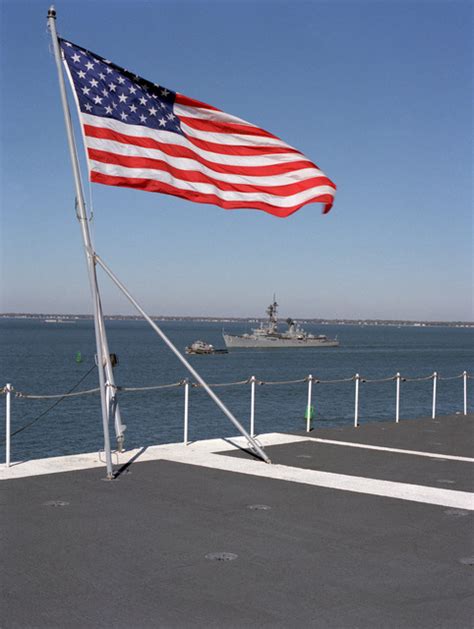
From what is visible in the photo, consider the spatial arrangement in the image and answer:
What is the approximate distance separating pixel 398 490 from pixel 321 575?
3507mm

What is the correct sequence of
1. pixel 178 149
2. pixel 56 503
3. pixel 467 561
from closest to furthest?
pixel 467 561
pixel 56 503
pixel 178 149

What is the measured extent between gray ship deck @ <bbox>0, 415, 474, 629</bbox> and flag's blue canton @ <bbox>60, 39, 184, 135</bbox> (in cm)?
482

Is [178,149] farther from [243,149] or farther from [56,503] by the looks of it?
[56,503]

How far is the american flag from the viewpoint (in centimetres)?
971

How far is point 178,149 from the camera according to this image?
34.2 feet

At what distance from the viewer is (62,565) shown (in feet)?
19.4

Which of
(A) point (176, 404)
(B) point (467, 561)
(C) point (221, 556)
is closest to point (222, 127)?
(C) point (221, 556)

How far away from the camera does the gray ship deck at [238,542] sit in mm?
5031

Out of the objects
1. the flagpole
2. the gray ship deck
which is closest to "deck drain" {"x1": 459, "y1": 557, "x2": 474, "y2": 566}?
the gray ship deck

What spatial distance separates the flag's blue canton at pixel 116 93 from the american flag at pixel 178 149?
13 mm

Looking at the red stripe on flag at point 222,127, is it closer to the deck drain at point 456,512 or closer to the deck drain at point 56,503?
the deck drain at point 56,503

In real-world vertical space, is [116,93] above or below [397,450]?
above

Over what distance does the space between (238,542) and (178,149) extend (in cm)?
585

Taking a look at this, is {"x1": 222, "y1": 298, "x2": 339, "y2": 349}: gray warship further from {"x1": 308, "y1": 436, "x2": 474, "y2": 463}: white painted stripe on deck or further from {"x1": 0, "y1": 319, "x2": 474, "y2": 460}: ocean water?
{"x1": 308, "y1": 436, "x2": 474, "y2": 463}: white painted stripe on deck
